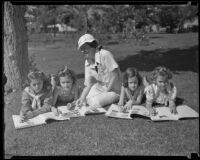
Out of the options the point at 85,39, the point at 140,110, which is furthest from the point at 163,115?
the point at 85,39

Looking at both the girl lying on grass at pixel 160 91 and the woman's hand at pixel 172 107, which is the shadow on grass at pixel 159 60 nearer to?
the girl lying on grass at pixel 160 91

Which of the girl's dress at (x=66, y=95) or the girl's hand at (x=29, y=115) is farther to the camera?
the girl's dress at (x=66, y=95)

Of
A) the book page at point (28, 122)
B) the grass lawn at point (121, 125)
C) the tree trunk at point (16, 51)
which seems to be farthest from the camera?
the tree trunk at point (16, 51)

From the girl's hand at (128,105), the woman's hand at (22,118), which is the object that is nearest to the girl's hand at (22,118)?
the woman's hand at (22,118)

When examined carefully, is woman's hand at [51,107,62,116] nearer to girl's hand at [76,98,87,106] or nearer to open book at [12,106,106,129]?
open book at [12,106,106,129]

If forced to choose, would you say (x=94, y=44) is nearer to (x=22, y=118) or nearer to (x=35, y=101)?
(x=35, y=101)

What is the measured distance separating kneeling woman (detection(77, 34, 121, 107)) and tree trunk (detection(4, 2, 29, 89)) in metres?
0.66

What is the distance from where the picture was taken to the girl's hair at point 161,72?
10.7 feet

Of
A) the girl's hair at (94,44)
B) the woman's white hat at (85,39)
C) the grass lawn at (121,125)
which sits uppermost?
the woman's white hat at (85,39)

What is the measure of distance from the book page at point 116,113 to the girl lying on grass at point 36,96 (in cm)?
66

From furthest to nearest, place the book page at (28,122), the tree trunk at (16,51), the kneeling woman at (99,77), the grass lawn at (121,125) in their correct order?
the kneeling woman at (99,77), the tree trunk at (16,51), the book page at (28,122), the grass lawn at (121,125)

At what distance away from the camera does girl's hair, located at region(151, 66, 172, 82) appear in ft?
10.7

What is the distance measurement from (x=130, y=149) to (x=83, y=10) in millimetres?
1547

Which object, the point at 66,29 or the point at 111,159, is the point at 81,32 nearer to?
the point at 66,29
